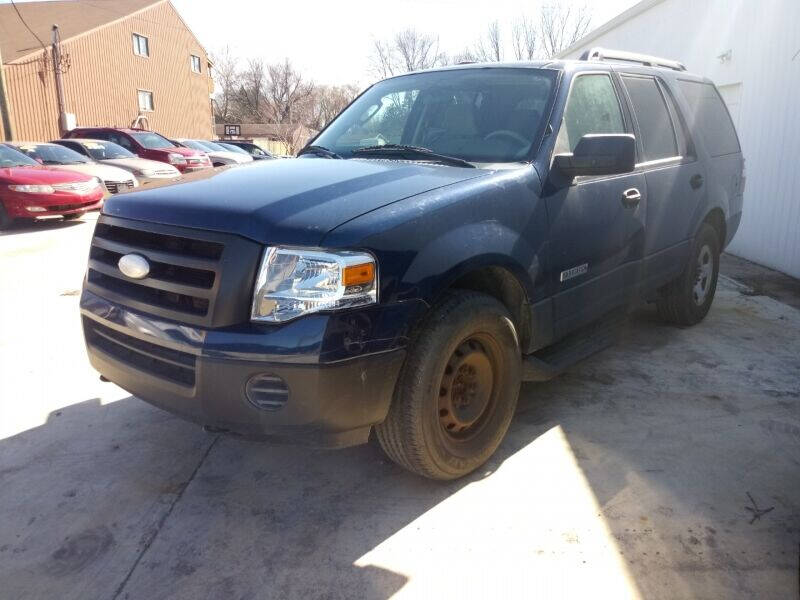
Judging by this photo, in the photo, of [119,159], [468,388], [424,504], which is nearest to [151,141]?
[119,159]

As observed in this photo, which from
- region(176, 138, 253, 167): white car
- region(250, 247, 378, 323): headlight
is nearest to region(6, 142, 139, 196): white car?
region(176, 138, 253, 167): white car

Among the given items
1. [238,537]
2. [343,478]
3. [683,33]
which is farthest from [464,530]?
[683,33]

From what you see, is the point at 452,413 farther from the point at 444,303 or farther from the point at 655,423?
the point at 655,423

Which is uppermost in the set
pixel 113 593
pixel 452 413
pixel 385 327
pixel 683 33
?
pixel 683 33

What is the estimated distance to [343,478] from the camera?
3141 millimetres

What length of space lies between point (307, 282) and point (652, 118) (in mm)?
3111

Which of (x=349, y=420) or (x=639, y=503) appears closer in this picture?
(x=349, y=420)

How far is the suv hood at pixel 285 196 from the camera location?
2.46 metres

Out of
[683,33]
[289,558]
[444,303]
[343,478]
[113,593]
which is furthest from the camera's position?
[683,33]

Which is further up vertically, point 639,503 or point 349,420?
point 349,420

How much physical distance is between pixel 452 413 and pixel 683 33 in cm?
980

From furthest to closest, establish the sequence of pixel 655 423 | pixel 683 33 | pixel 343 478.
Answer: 1. pixel 683 33
2. pixel 655 423
3. pixel 343 478

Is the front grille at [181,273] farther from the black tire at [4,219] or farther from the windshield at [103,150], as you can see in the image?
the windshield at [103,150]

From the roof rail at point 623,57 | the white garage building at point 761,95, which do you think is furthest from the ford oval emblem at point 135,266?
the white garage building at point 761,95
